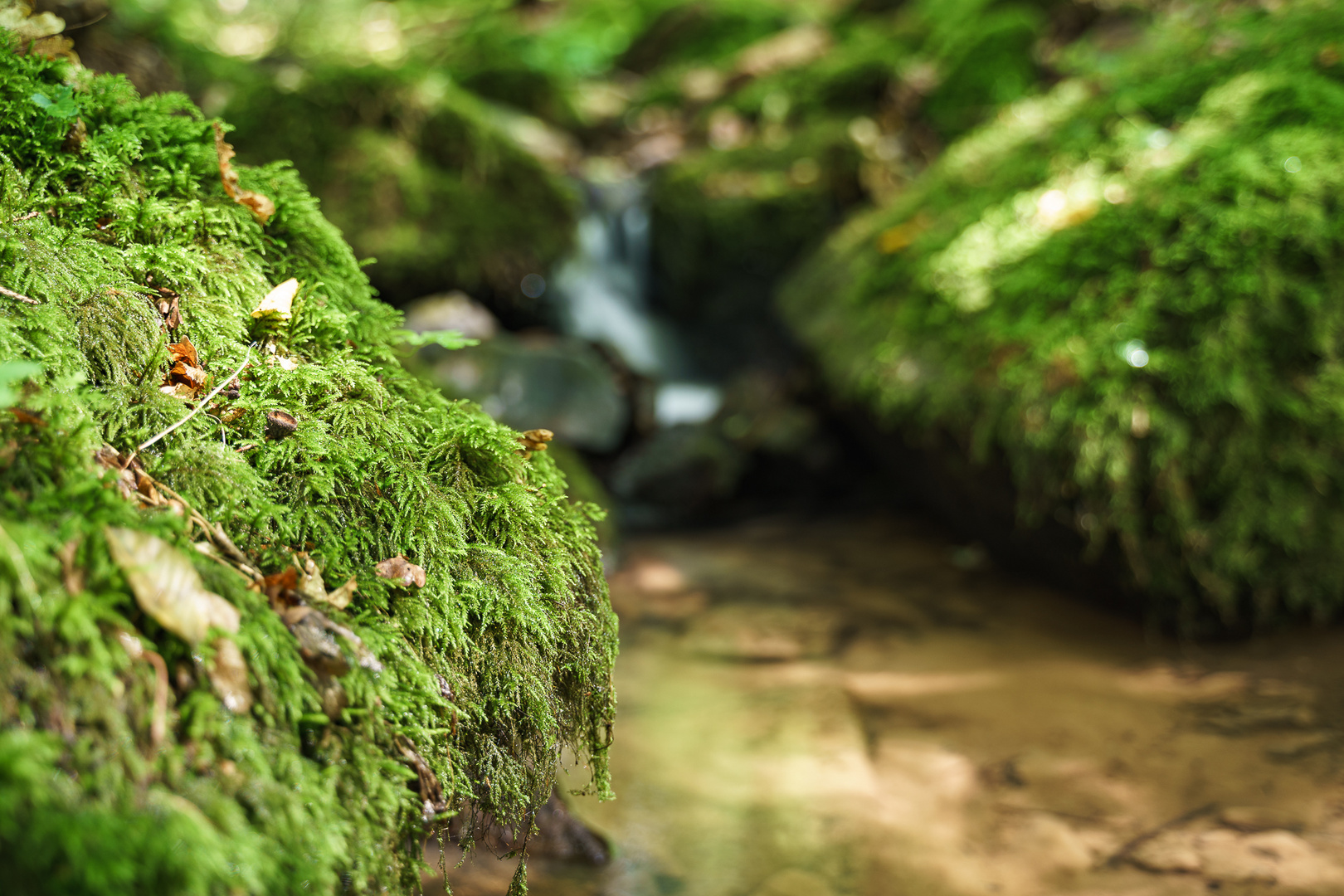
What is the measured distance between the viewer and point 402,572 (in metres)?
1.37

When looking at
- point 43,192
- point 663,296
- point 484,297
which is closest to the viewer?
point 43,192

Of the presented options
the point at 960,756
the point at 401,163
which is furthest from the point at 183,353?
the point at 401,163

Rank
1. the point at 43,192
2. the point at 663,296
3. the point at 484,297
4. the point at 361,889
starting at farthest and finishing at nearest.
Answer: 1. the point at 663,296
2. the point at 484,297
3. the point at 43,192
4. the point at 361,889

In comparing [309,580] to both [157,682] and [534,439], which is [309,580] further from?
[534,439]

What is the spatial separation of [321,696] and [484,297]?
22.8 feet

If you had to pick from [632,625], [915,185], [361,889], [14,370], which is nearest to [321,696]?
[361,889]

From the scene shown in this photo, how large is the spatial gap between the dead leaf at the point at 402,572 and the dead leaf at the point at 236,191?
0.94 metres

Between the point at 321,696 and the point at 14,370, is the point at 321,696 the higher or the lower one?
the lower one

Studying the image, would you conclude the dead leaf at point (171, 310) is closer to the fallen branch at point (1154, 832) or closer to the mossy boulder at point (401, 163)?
the fallen branch at point (1154, 832)

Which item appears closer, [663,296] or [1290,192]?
[1290,192]

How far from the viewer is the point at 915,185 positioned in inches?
244

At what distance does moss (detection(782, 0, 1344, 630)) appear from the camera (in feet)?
10.9

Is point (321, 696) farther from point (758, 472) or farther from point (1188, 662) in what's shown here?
point (758, 472)

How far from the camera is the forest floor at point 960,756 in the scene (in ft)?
7.42
